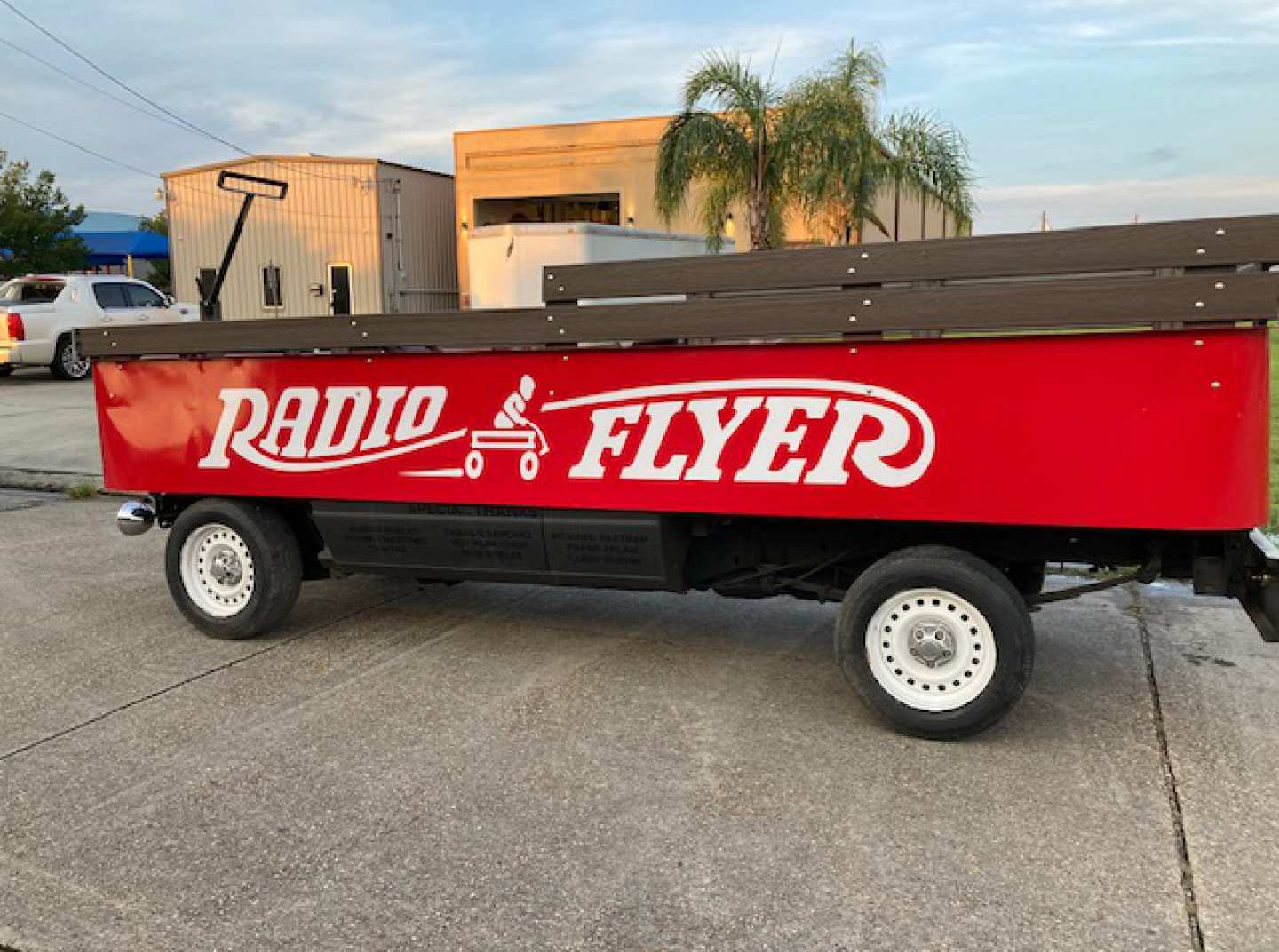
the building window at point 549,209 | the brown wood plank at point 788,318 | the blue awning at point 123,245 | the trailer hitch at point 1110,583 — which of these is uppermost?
the blue awning at point 123,245

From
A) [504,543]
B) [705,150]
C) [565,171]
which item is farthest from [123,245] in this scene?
[504,543]

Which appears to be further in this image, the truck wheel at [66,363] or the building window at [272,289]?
the building window at [272,289]

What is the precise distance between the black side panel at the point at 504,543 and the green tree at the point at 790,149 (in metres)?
12.3

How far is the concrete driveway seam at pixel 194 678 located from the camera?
4297 mm

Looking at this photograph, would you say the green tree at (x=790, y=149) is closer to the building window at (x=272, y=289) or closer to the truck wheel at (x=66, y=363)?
the truck wheel at (x=66, y=363)

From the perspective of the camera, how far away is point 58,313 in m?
20.2

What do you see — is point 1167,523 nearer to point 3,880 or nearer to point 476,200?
point 3,880

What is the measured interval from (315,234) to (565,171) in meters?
7.75

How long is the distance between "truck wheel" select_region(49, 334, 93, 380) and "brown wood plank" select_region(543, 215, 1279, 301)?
61.6 feet

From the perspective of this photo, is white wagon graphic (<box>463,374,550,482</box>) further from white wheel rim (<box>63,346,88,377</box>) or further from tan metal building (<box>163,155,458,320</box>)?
tan metal building (<box>163,155,458,320</box>)

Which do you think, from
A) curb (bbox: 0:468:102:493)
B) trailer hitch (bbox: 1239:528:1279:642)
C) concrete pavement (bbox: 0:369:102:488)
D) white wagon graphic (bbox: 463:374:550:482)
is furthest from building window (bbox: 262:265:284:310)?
trailer hitch (bbox: 1239:528:1279:642)

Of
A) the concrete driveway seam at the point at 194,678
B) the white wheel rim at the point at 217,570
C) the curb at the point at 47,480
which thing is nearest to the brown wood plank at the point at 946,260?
the white wheel rim at the point at 217,570

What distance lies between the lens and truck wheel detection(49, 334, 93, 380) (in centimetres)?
2022

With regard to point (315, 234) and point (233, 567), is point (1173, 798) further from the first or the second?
point (315, 234)
